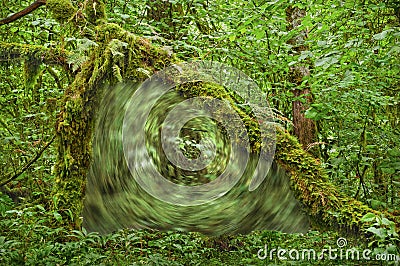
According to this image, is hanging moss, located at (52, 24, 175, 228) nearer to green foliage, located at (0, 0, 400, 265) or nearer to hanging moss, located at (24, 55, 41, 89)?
green foliage, located at (0, 0, 400, 265)

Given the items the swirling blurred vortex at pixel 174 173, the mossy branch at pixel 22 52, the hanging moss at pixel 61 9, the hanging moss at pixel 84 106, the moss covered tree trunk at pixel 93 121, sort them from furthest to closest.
Answer: the mossy branch at pixel 22 52, the hanging moss at pixel 61 9, the hanging moss at pixel 84 106, the moss covered tree trunk at pixel 93 121, the swirling blurred vortex at pixel 174 173

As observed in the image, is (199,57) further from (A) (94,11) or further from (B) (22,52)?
(B) (22,52)

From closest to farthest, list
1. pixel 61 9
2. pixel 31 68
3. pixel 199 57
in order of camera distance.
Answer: pixel 61 9, pixel 31 68, pixel 199 57

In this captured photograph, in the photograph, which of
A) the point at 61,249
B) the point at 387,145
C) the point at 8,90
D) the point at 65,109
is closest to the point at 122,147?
the point at 65,109

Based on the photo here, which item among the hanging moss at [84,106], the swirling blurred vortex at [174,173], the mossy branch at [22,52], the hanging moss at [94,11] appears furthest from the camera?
the mossy branch at [22,52]

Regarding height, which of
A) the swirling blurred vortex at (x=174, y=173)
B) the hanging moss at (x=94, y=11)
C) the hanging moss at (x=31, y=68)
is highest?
the hanging moss at (x=94, y=11)

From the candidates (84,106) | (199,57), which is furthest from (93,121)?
(199,57)

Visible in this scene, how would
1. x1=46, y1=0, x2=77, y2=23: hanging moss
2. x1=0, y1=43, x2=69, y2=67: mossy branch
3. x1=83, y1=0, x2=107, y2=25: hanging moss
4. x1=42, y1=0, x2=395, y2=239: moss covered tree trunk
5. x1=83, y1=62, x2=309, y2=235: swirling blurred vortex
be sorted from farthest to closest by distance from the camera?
x1=0, y1=43, x2=69, y2=67: mossy branch → x1=46, y1=0, x2=77, y2=23: hanging moss → x1=83, y1=0, x2=107, y2=25: hanging moss → x1=42, y1=0, x2=395, y2=239: moss covered tree trunk → x1=83, y1=62, x2=309, y2=235: swirling blurred vortex

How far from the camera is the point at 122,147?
2.94 m

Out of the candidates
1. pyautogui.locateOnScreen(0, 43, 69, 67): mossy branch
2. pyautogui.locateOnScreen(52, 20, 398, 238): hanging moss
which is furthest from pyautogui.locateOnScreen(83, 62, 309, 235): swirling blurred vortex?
pyautogui.locateOnScreen(0, 43, 69, 67): mossy branch

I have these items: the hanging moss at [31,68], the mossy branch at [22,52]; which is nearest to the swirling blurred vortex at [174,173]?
the mossy branch at [22,52]

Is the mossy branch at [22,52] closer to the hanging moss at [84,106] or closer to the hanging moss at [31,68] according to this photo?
the hanging moss at [31,68]

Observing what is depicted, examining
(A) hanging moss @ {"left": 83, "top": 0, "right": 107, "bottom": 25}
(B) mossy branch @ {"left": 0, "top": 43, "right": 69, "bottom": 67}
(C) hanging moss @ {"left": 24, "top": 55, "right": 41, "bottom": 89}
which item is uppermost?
(A) hanging moss @ {"left": 83, "top": 0, "right": 107, "bottom": 25}

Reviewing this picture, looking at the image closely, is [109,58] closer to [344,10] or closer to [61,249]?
[61,249]
